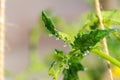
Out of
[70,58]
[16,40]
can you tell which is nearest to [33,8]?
[16,40]

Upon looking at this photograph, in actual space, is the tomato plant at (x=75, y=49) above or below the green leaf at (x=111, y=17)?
below

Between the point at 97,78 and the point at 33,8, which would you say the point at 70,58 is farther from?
the point at 33,8

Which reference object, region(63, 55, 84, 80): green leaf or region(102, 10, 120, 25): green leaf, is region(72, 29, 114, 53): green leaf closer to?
region(63, 55, 84, 80): green leaf

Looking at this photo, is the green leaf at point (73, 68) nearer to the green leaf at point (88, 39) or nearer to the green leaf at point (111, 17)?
the green leaf at point (88, 39)

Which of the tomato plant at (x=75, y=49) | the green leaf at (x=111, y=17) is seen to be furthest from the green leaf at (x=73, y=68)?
the green leaf at (x=111, y=17)

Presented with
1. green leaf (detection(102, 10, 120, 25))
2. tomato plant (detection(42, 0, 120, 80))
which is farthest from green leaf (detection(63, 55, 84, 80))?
green leaf (detection(102, 10, 120, 25))

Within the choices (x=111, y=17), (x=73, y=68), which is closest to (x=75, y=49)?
(x=73, y=68)
